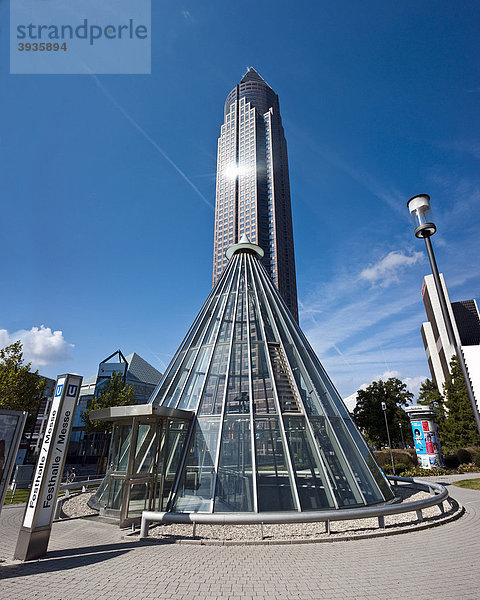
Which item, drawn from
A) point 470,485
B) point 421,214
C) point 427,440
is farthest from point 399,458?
point 421,214

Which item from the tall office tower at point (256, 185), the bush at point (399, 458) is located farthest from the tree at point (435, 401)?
the tall office tower at point (256, 185)

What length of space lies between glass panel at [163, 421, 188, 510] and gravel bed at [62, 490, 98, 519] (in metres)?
3.82

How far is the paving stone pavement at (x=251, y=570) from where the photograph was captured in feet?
18.8

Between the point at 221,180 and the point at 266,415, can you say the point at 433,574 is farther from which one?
the point at 221,180

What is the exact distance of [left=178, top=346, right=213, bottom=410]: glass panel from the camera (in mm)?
13162

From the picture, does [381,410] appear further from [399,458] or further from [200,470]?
[200,470]

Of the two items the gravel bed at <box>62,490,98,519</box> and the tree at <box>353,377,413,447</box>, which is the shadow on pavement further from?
the tree at <box>353,377,413,447</box>

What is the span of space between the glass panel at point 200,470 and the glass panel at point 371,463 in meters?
5.71

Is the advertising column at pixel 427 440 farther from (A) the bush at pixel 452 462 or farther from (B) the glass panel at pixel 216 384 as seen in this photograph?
(B) the glass panel at pixel 216 384

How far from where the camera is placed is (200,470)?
10875 millimetres

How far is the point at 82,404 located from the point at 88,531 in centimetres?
5719

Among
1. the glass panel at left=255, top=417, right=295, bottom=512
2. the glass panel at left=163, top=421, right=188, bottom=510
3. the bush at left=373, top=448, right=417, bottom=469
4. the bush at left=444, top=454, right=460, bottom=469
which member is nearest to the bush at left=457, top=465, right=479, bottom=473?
the bush at left=373, top=448, right=417, bottom=469

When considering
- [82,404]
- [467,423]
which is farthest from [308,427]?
[82,404]

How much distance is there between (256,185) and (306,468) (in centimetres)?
11515
